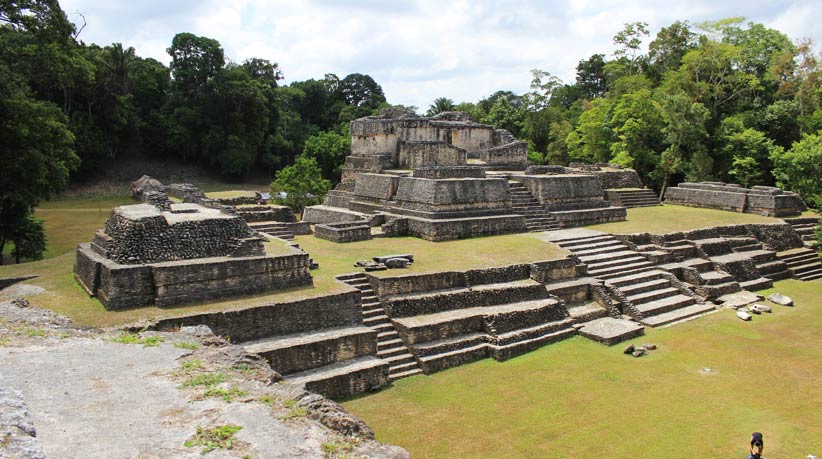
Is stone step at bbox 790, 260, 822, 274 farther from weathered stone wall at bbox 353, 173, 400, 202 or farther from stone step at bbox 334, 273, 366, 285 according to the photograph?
stone step at bbox 334, 273, 366, 285

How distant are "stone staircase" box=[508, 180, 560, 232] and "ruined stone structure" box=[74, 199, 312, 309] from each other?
27.9 ft

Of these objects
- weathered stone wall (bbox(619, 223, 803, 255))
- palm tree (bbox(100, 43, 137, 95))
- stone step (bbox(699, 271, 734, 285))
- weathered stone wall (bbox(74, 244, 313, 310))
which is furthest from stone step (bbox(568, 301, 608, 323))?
palm tree (bbox(100, 43, 137, 95))

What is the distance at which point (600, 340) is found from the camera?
1076 cm

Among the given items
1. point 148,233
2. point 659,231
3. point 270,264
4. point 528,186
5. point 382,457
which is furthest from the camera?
point 528,186

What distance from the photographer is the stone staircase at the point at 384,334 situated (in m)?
9.26

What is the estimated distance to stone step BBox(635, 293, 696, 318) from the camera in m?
12.3

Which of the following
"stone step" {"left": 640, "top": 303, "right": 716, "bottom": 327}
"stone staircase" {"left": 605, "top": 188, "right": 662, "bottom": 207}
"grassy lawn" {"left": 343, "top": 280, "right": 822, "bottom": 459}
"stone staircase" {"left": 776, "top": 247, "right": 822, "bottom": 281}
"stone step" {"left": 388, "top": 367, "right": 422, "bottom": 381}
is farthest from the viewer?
"stone staircase" {"left": 605, "top": 188, "right": 662, "bottom": 207}

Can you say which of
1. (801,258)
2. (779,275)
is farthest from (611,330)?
(801,258)

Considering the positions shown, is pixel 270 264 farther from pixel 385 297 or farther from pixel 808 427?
pixel 808 427

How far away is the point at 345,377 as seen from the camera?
8375 millimetres

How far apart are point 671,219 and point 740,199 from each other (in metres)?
4.05

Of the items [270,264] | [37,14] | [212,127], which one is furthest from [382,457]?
[212,127]

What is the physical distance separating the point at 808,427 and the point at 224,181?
109ft

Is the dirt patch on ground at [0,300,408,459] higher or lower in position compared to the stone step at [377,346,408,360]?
higher
